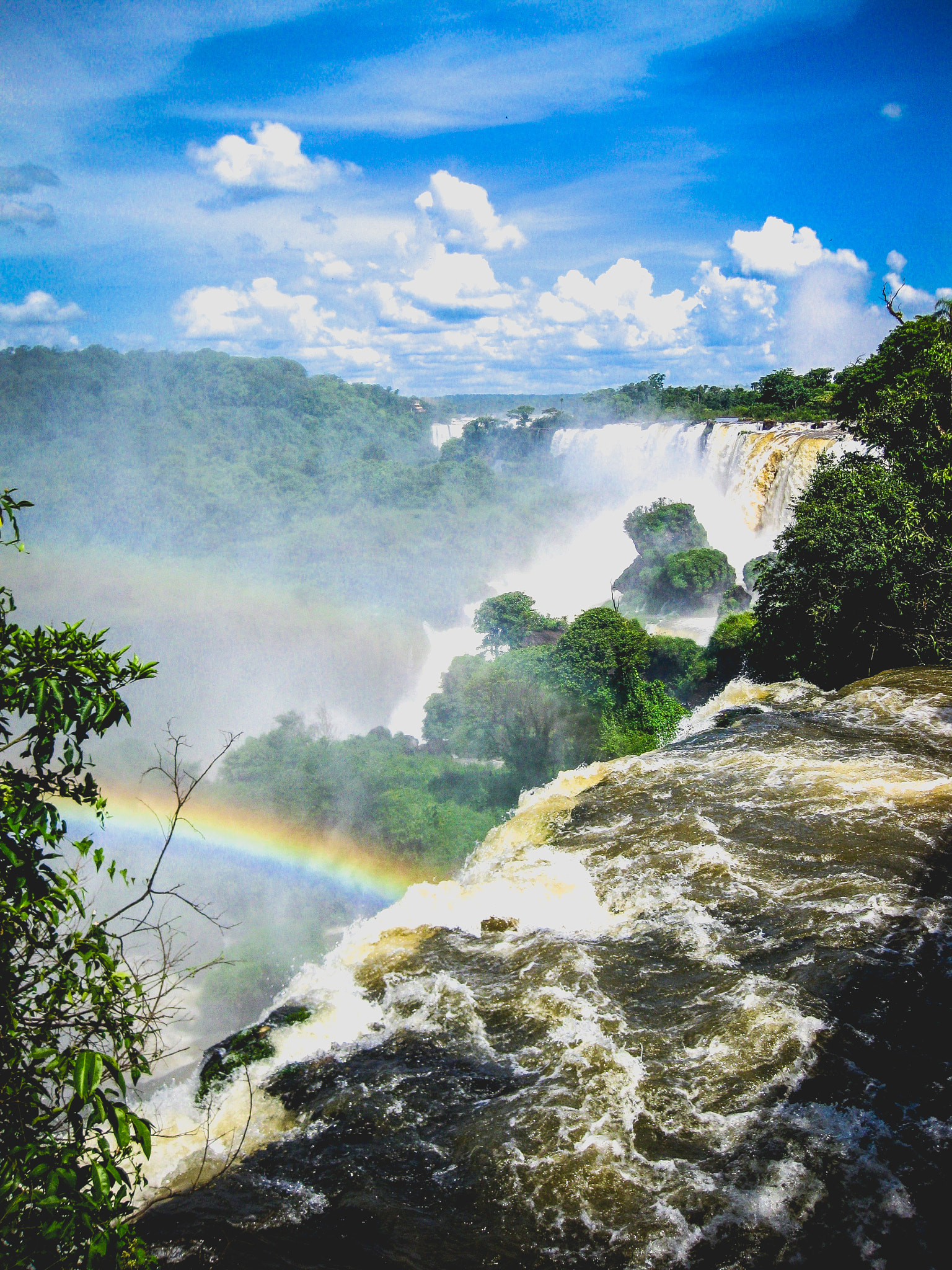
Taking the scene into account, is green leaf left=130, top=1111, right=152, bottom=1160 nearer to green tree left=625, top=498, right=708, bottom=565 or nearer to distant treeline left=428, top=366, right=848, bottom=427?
distant treeline left=428, top=366, right=848, bottom=427

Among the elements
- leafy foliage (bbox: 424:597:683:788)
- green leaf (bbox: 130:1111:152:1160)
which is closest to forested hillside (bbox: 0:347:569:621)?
leafy foliage (bbox: 424:597:683:788)

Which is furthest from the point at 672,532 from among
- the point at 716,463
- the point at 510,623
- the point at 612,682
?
the point at 612,682

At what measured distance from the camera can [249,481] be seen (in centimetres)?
9456

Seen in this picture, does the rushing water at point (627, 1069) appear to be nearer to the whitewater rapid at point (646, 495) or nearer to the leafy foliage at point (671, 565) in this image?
the whitewater rapid at point (646, 495)

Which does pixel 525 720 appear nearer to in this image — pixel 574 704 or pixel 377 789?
pixel 574 704

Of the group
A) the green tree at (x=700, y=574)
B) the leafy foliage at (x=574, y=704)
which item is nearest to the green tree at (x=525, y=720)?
the leafy foliage at (x=574, y=704)

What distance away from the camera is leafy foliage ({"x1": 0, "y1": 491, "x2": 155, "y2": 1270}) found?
7.36 ft

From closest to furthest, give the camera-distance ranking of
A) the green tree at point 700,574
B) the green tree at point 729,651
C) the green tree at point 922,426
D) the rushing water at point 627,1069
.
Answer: the rushing water at point 627,1069
the green tree at point 922,426
the green tree at point 729,651
the green tree at point 700,574

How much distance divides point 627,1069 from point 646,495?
5740cm

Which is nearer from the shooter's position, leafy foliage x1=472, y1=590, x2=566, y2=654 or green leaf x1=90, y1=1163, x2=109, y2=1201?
green leaf x1=90, y1=1163, x2=109, y2=1201

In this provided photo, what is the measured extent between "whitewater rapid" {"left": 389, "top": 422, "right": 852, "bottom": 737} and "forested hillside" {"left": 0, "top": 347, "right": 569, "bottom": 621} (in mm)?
4902

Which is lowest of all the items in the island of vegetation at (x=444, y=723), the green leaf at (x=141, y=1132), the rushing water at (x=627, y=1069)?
the rushing water at (x=627, y=1069)

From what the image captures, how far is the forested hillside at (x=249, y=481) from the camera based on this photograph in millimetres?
72938

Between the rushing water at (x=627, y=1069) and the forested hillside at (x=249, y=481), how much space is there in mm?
49865
